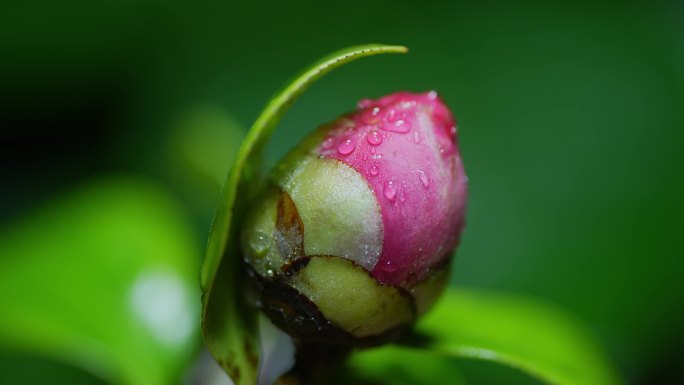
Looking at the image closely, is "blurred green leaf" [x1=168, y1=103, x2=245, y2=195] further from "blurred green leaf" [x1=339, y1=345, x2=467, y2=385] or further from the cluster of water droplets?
the cluster of water droplets

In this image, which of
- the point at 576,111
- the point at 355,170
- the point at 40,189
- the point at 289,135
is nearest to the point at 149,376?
the point at 355,170

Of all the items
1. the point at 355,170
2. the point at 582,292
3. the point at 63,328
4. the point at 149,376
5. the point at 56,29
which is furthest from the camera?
the point at 56,29

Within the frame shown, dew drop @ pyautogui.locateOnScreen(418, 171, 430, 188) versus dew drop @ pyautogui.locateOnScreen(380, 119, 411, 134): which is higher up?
dew drop @ pyautogui.locateOnScreen(380, 119, 411, 134)

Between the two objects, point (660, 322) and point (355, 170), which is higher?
point (355, 170)

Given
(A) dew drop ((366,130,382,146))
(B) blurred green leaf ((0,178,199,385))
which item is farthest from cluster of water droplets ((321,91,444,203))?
(B) blurred green leaf ((0,178,199,385))

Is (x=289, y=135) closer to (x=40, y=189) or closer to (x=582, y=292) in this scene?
(x=40, y=189)

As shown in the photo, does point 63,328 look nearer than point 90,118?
Yes

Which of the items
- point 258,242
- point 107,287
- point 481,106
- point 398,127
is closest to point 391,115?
point 398,127
